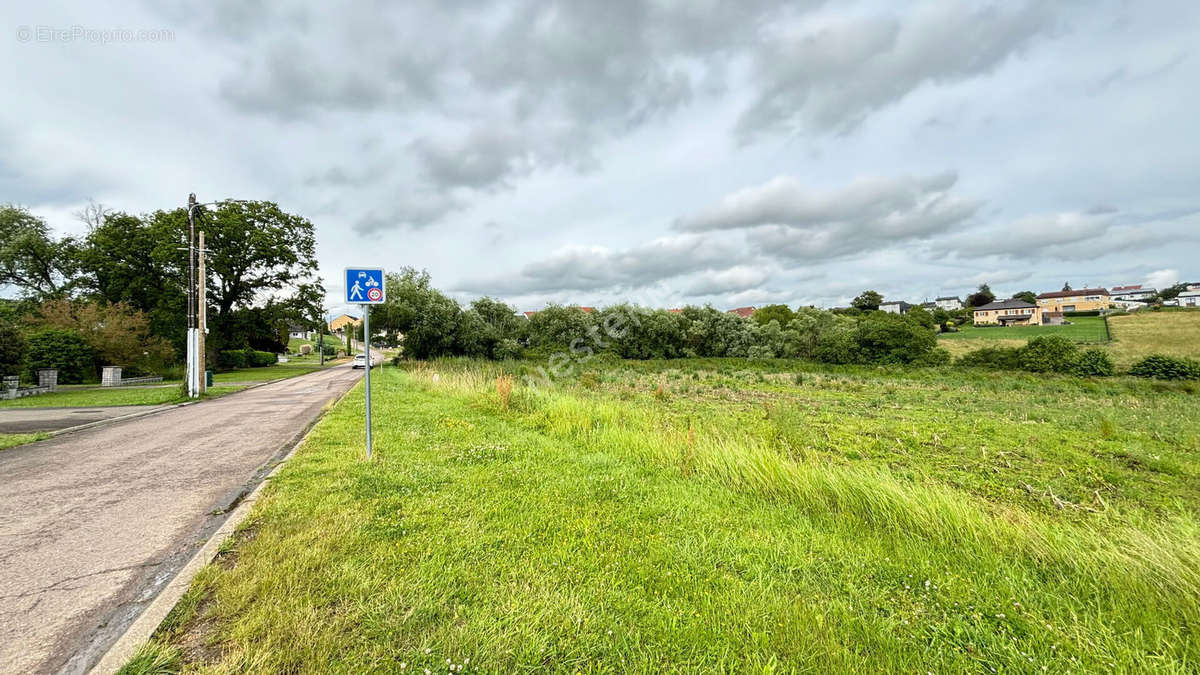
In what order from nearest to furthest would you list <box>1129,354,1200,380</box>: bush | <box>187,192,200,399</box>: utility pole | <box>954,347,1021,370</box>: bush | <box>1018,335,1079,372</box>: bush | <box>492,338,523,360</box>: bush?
<box>187,192,200,399</box>: utility pole, <box>1129,354,1200,380</box>: bush, <box>1018,335,1079,372</box>: bush, <box>954,347,1021,370</box>: bush, <box>492,338,523,360</box>: bush

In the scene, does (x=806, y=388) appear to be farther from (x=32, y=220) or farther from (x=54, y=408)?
(x=32, y=220)

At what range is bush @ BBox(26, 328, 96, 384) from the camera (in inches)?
714

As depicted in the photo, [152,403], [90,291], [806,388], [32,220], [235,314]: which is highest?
[32,220]

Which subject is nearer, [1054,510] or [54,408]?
[1054,510]

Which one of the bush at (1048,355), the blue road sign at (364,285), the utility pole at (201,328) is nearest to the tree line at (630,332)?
the bush at (1048,355)

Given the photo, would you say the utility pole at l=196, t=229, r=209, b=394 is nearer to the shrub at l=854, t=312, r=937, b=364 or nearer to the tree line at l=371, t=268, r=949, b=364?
the tree line at l=371, t=268, r=949, b=364

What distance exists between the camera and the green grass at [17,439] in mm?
7382

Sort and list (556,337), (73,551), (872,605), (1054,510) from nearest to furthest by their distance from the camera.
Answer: (872,605)
(73,551)
(1054,510)
(556,337)

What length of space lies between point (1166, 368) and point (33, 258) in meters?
78.6

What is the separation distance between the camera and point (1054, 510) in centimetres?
505

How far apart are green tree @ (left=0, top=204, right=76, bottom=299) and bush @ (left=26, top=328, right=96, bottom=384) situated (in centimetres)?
1623

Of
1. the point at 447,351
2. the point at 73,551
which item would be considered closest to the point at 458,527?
the point at 73,551

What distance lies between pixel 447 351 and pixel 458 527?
3121cm

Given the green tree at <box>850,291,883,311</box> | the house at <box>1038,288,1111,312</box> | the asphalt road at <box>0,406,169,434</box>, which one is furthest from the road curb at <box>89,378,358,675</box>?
the house at <box>1038,288,1111,312</box>
